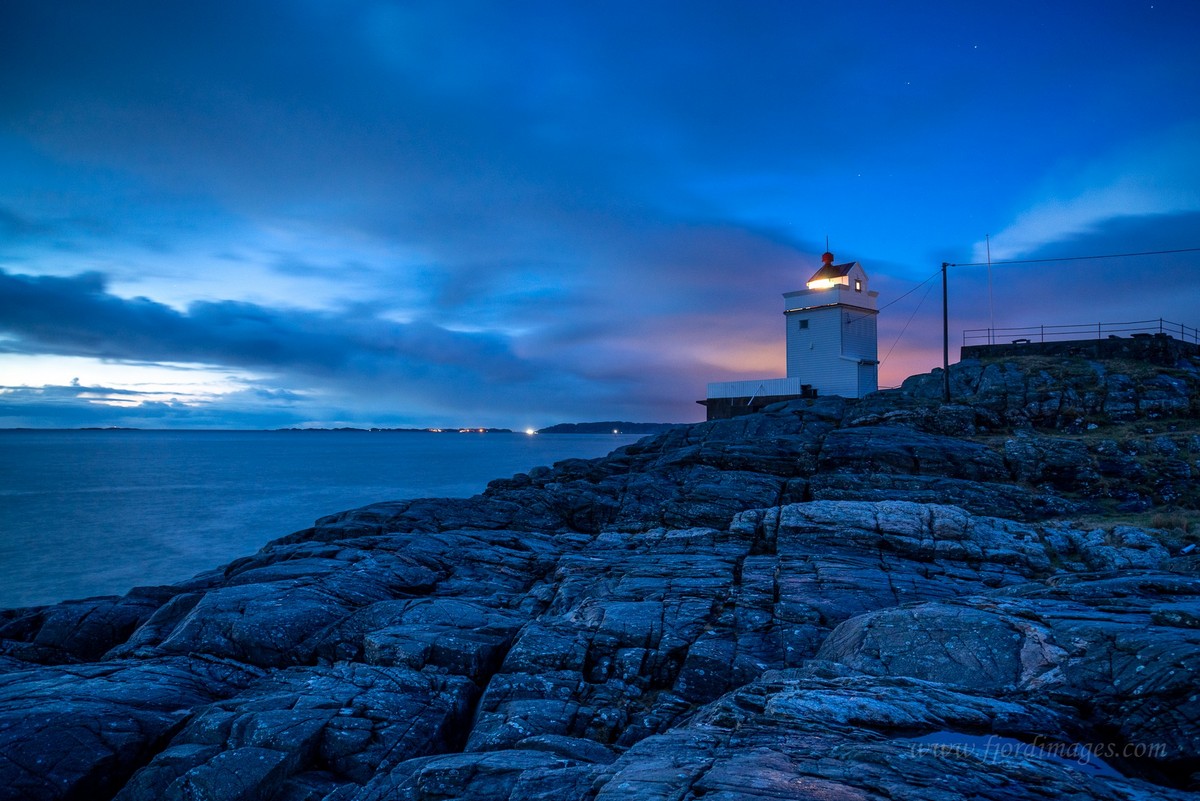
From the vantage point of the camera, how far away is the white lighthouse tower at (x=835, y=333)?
52.2 metres

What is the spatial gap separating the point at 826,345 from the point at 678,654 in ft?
147

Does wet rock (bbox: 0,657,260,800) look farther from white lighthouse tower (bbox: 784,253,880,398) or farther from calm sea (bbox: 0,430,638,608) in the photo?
white lighthouse tower (bbox: 784,253,880,398)

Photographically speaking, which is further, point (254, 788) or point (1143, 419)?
point (1143, 419)

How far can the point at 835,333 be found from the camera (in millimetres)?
52688

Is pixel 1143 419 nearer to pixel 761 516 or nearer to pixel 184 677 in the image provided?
pixel 761 516

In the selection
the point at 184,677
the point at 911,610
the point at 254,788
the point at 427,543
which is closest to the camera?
the point at 254,788

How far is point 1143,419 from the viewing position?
116 feet

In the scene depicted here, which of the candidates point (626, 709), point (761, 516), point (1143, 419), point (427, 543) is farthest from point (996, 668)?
point (1143, 419)

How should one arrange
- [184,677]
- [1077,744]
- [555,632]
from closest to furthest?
[1077,744], [184,677], [555,632]

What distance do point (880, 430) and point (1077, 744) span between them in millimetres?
28551

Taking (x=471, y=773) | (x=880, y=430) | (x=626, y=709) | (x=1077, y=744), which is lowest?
(x=626, y=709)

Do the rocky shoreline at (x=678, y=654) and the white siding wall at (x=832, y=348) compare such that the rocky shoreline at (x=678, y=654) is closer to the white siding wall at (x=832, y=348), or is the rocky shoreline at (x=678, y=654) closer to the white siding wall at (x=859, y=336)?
the white siding wall at (x=832, y=348)

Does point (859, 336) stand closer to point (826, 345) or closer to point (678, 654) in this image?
point (826, 345)

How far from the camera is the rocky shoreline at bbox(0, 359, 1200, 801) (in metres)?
7.66
